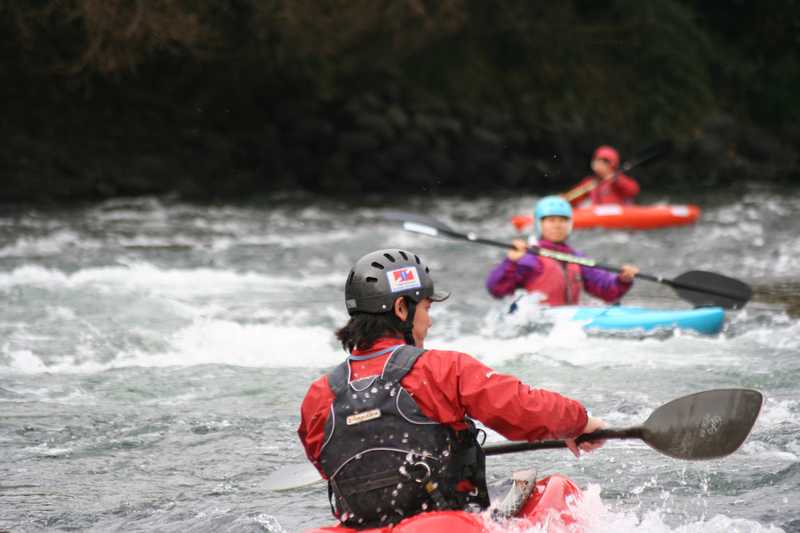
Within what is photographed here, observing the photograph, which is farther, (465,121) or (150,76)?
(465,121)

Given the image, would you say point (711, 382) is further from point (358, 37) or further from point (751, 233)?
point (358, 37)

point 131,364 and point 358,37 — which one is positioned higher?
point 358,37

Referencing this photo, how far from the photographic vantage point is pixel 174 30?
701 inches

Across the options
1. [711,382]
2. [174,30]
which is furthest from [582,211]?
[711,382]

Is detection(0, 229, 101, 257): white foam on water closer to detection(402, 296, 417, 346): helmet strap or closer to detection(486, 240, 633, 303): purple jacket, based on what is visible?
detection(486, 240, 633, 303): purple jacket

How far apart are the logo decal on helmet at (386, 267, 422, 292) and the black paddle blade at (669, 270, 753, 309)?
4.99 metres

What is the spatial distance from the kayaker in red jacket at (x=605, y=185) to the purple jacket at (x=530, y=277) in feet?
20.3

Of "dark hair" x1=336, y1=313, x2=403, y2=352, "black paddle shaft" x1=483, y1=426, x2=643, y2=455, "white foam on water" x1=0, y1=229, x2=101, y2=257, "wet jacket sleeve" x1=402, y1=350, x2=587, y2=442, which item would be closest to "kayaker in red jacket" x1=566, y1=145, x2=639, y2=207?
"white foam on water" x1=0, y1=229, x2=101, y2=257

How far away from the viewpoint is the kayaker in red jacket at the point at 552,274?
27.3ft

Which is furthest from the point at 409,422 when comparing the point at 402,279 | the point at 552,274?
the point at 552,274

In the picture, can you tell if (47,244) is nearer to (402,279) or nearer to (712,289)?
(712,289)

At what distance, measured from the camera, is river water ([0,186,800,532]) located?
4930mm

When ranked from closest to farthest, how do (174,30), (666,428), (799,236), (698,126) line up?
(666,428), (799,236), (174,30), (698,126)

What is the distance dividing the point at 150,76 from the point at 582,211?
30.1 feet
